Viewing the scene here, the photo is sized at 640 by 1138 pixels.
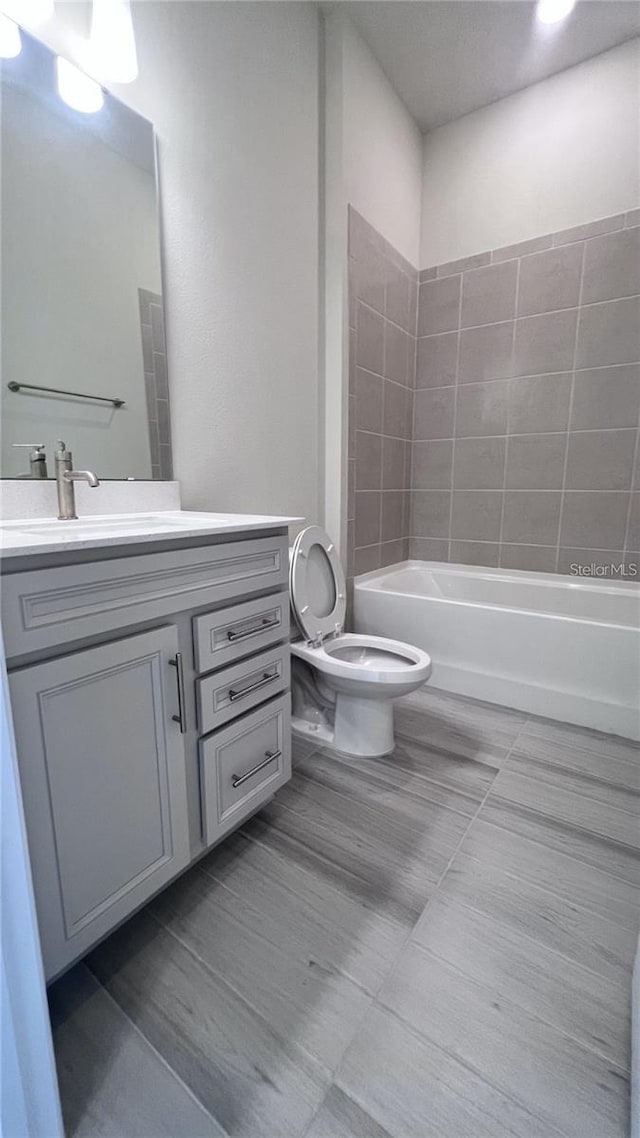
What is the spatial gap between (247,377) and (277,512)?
531mm

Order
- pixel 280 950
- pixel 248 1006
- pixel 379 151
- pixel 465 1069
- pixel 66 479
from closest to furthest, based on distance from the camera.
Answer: pixel 465 1069 < pixel 248 1006 < pixel 280 950 < pixel 66 479 < pixel 379 151

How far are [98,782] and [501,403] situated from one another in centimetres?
254

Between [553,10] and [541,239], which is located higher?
[553,10]

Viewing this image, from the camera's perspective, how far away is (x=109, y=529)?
3.70 feet

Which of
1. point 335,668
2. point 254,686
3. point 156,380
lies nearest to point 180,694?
point 254,686

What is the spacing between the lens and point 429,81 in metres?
2.18

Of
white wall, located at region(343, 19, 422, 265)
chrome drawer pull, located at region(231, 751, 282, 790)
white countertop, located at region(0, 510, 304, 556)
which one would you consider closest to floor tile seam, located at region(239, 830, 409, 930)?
chrome drawer pull, located at region(231, 751, 282, 790)

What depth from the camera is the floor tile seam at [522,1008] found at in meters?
0.81

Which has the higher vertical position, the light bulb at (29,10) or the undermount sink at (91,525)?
the light bulb at (29,10)

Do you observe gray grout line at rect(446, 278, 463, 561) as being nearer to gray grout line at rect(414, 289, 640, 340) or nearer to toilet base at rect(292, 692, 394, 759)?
gray grout line at rect(414, 289, 640, 340)

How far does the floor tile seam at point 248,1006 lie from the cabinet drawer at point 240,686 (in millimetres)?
469

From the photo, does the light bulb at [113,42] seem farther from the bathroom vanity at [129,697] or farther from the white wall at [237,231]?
the bathroom vanity at [129,697]

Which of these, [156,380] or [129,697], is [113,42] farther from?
[129,697]

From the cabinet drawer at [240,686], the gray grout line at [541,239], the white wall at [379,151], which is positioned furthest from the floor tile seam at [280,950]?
the gray grout line at [541,239]
